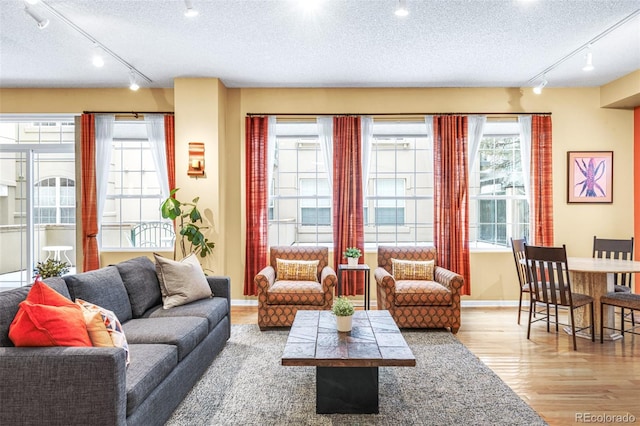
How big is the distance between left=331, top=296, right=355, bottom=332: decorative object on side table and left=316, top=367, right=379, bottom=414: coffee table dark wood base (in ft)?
1.27

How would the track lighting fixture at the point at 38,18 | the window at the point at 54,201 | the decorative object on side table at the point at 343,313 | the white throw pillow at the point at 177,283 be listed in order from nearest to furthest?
1. the decorative object on side table at the point at 343,313
2. the track lighting fixture at the point at 38,18
3. the white throw pillow at the point at 177,283
4. the window at the point at 54,201

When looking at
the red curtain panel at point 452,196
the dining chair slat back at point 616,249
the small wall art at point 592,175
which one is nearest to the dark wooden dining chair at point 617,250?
the dining chair slat back at point 616,249

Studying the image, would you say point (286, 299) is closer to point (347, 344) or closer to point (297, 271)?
point (297, 271)

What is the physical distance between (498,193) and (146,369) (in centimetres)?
520

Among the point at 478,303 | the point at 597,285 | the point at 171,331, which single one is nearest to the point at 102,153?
the point at 171,331

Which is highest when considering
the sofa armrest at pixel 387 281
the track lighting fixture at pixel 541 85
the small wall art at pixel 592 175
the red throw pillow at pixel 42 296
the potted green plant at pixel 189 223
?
the track lighting fixture at pixel 541 85

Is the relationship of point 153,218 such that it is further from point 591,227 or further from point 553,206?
point 591,227

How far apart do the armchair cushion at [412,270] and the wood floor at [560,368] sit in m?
0.72

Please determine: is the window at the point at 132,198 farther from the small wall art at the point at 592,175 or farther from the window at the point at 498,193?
the small wall art at the point at 592,175

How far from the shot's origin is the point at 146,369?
2.19 m

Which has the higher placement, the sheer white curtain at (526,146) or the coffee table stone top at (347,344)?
the sheer white curtain at (526,146)

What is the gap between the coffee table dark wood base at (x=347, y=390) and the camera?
2582 millimetres

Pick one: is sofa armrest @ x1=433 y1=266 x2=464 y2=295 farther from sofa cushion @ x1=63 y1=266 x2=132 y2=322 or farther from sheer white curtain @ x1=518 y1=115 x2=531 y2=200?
sofa cushion @ x1=63 y1=266 x2=132 y2=322

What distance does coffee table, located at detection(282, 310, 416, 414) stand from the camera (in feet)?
7.91
